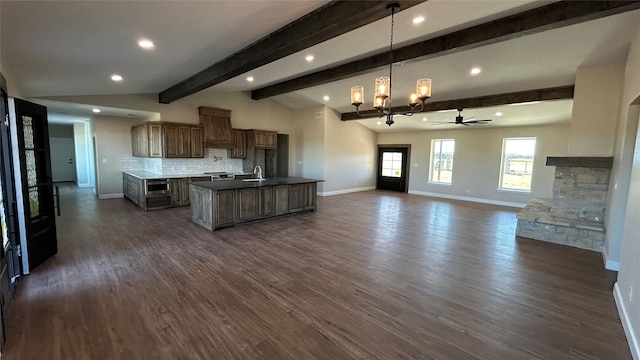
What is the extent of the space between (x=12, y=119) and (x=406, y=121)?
29.3 feet

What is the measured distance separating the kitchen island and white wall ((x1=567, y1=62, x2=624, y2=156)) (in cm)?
509

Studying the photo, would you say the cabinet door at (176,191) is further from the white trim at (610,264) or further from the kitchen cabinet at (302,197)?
the white trim at (610,264)

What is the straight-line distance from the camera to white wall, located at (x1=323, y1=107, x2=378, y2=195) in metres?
9.09

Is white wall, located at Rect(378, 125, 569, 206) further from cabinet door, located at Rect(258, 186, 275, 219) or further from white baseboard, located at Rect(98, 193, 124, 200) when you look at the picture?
white baseboard, located at Rect(98, 193, 124, 200)

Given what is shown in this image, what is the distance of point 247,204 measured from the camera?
17.6 ft

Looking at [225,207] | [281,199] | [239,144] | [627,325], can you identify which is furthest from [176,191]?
[627,325]

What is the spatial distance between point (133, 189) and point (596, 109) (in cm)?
995

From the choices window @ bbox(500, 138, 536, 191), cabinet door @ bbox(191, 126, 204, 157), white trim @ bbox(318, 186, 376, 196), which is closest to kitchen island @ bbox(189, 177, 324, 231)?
cabinet door @ bbox(191, 126, 204, 157)

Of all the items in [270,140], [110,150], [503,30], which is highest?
[503,30]

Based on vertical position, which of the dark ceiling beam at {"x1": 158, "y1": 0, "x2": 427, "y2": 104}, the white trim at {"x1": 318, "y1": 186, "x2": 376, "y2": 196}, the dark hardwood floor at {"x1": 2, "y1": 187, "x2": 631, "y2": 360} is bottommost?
the dark hardwood floor at {"x1": 2, "y1": 187, "x2": 631, "y2": 360}

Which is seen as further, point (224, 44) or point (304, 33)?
point (224, 44)

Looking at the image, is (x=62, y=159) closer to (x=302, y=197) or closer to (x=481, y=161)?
(x=302, y=197)

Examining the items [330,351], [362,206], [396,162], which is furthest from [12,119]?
[396,162]

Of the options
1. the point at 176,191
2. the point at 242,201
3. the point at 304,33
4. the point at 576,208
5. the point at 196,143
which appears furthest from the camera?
the point at 196,143
